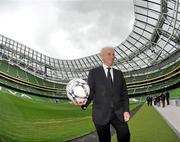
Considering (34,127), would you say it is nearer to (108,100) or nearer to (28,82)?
(108,100)

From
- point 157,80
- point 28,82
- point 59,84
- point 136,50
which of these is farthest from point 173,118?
point 59,84

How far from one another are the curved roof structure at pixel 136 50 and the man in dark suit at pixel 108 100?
103 feet

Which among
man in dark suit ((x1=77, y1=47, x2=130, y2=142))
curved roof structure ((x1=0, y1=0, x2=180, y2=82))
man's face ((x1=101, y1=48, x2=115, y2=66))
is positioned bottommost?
man in dark suit ((x1=77, y1=47, x2=130, y2=142))

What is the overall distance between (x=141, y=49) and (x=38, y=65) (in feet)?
61.2

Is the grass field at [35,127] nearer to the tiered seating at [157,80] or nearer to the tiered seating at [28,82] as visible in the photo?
the tiered seating at [157,80]

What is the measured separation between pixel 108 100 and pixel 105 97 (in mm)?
46

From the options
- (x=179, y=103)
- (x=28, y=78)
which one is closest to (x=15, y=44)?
(x=28, y=78)

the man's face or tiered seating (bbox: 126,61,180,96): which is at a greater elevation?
tiered seating (bbox: 126,61,180,96)

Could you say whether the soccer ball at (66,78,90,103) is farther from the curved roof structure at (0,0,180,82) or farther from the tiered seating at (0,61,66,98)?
the tiered seating at (0,61,66,98)

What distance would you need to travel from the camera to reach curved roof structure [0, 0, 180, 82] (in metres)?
42.7

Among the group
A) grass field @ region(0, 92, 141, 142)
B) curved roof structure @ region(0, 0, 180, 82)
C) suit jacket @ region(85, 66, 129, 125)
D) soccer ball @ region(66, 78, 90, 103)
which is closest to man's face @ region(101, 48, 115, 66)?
suit jacket @ region(85, 66, 129, 125)

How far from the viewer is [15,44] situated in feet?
230

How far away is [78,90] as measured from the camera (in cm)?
512

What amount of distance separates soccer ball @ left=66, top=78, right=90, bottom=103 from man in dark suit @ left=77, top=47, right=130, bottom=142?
5.1 inches
